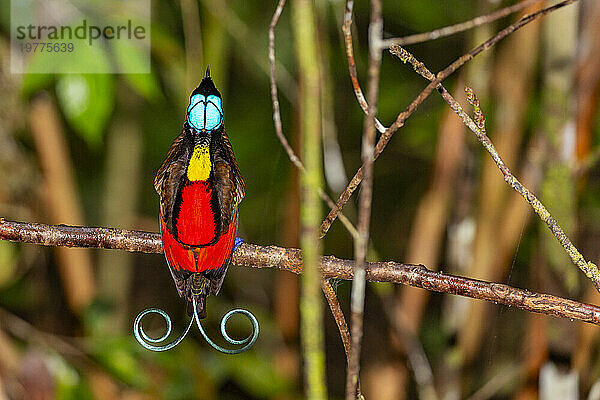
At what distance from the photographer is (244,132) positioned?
142 cm

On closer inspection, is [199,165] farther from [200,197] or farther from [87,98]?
[87,98]

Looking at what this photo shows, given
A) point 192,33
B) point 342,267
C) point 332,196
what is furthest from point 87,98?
point 332,196

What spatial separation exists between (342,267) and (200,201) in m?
0.10

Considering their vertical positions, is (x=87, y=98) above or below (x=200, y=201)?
above

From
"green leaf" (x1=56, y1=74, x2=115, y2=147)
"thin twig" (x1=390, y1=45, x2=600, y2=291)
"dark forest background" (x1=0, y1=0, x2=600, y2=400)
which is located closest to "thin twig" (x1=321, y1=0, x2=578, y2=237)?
"thin twig" (x1=390, y1=45, x2=600, y2=291)

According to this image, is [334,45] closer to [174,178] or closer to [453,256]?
[453,256]

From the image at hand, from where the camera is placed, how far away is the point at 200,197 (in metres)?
0.40

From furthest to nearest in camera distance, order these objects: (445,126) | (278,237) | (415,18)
→ 1. (278,237)
2. (415,18)
3. (445,126)

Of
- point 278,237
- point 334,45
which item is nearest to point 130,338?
point 278,237

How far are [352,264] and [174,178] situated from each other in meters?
0.12

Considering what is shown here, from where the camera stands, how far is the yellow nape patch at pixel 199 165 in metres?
0.39

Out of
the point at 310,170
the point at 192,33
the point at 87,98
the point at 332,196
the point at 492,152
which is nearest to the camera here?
the point at 310,170

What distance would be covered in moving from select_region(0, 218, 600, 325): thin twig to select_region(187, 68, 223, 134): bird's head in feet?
0.31

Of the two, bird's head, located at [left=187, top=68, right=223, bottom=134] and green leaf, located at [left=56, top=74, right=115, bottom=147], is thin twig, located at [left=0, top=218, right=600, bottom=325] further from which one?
green leaf, located at [left=56, top=74, right=115, bottom=147]
